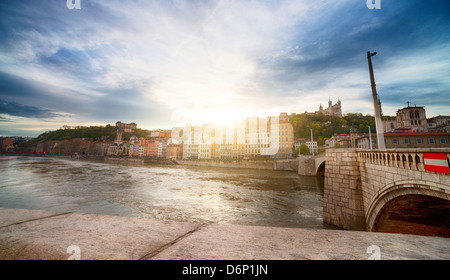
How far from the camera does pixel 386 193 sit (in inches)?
285

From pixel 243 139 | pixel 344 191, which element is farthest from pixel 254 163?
pixel 344 191

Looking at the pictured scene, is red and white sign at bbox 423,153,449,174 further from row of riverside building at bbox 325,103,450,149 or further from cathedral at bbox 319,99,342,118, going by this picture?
cathedral at bbox 319,99,342,118

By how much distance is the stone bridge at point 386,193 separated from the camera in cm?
571

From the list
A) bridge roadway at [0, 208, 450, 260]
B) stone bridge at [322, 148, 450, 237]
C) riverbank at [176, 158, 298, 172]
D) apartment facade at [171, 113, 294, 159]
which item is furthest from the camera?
apartment facade at [171, 113, 294, 159]

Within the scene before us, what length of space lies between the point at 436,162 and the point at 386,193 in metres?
2.75

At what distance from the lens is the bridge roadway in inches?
58.7

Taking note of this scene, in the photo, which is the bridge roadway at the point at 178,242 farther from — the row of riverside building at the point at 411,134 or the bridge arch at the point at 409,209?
the row of riverside building at the point at 411,134

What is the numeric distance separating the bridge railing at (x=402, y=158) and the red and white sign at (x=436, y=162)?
3.7 inches

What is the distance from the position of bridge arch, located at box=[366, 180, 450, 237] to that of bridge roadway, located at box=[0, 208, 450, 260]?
17.5 ft

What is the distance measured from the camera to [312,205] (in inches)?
630

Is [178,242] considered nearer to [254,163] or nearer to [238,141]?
[254,163]

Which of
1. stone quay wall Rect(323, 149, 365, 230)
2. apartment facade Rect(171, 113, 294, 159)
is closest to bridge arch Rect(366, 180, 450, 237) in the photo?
stone quay wall Rect(323, 149, 365, 230)
